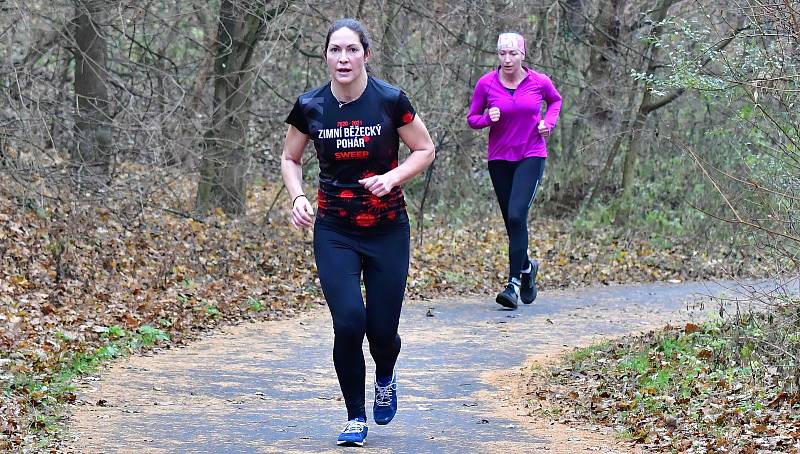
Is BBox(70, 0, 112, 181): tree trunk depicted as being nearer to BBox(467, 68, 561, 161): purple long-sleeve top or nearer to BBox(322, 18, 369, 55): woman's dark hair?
BBox(467, 68, 561, 161): purple long-sleeve top

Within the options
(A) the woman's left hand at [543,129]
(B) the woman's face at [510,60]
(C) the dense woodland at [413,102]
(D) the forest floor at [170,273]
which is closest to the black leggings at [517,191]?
(A) the woman's left hand at [543,129]

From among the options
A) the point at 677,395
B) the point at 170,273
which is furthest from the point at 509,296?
the point at 677,395

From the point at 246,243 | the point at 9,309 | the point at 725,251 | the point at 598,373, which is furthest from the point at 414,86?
the point at 598,373

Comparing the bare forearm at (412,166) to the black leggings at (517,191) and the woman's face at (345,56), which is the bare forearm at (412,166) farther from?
the black leggings at (517,191)

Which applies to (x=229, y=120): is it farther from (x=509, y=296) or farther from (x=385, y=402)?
(x=385, y=402)

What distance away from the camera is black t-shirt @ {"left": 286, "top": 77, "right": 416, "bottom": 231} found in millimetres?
6371

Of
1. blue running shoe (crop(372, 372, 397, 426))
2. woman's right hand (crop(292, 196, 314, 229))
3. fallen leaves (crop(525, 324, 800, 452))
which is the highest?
woman's right hand (crop(292, 196, 314, 229))

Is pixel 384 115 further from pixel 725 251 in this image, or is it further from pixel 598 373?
pixel 725 251

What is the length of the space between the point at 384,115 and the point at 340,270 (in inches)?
32.6

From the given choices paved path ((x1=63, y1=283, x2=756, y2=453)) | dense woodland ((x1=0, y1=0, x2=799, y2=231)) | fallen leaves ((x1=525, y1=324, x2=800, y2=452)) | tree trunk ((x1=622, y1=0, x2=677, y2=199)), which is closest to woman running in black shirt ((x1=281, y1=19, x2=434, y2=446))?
paved path ((x1=63, y1=283, x2=756, y2=453))

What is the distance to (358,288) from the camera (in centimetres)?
657

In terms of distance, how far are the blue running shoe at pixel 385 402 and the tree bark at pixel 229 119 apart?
935 cm

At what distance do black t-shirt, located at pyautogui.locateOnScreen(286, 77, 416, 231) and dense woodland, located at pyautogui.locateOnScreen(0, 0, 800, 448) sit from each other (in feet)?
8.24

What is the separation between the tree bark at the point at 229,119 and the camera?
16.3 m
